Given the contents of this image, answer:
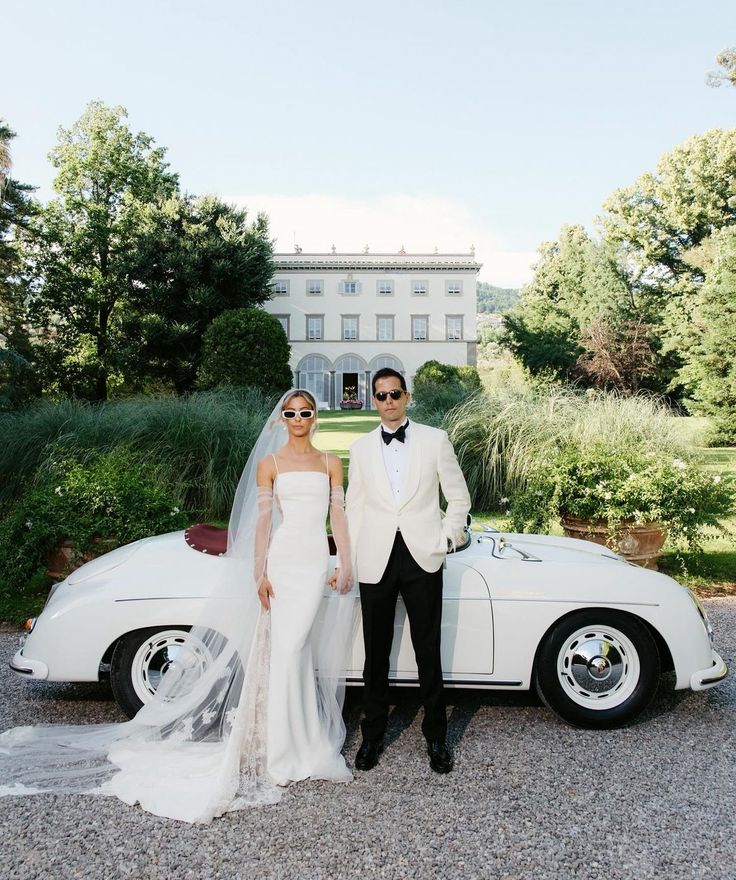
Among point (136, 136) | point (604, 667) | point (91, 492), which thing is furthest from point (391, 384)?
point (136, 136)

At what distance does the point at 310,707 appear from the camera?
141 inches

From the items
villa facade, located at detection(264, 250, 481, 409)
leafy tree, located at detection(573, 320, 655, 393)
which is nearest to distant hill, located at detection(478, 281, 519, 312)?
villa facade, located at detection(264, 250, 481, 409)

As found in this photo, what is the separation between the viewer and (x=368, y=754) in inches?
143

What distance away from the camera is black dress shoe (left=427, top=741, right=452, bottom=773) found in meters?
3.54

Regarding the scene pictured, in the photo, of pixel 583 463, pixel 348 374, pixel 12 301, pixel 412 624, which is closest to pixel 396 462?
pixel 412 624

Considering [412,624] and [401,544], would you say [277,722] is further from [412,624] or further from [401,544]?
[401,544]

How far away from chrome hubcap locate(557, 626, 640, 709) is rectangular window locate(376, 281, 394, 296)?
52700mm

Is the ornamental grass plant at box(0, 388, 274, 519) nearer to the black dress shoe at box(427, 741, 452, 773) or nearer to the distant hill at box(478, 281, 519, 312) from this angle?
→ the black dress shoe at box(427, 741, 452, 773)

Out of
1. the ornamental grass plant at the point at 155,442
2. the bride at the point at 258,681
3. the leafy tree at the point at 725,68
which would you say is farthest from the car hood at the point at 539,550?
→ the leafy tree at the point at 725,68

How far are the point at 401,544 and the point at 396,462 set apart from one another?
0.42 meters

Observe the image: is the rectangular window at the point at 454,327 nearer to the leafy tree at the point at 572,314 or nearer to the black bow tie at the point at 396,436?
the leafy tree at the point at 572,314

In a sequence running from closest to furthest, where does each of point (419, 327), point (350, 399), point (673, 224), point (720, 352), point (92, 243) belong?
point (720, 352)
point (92, 243)
point (673, 224)
point (350, 399)
point (419, 327)

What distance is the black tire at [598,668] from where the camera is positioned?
396 cm

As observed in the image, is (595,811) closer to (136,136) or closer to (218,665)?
(218,665)
